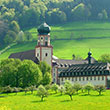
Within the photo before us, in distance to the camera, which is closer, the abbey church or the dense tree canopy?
the dense tree canopy

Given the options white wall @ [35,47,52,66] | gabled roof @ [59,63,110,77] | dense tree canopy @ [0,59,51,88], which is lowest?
dense tree canopy @ [0,59,51,88]

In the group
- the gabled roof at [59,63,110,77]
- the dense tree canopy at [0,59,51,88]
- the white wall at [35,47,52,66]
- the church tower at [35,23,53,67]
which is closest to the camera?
the dense tree canopy at [0,59,51,88]

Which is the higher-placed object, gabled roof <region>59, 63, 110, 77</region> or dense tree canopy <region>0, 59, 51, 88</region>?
gabled roof <region>59, 63, 110, 77</region>

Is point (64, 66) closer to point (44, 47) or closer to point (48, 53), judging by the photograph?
point (48, 53)

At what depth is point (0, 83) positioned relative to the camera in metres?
118

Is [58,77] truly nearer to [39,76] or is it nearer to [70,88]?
[39,76]

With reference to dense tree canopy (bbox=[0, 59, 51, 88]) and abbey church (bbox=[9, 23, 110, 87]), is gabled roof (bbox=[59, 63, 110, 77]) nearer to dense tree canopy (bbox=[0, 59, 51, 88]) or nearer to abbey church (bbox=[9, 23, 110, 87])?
abbey church (bbox=[9, 23, 110, 87])

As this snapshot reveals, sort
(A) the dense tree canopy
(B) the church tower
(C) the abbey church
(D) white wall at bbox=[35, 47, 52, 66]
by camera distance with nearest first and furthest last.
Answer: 1. (A) the dense tree canopy
2. (C) the abbey church
3. (D) white wall at bbox=[35, 47, 52, 66]
4. (B) the church tower

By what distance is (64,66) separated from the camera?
153m

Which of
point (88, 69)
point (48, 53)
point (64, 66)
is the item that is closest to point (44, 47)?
point (48, 53)

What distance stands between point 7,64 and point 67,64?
36.8 m

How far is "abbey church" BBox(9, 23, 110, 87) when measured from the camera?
5172 inches

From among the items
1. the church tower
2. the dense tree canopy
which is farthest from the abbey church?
the dense tree canopy

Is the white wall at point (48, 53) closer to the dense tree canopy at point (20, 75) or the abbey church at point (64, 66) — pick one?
the abbey church at point (64, 66)
